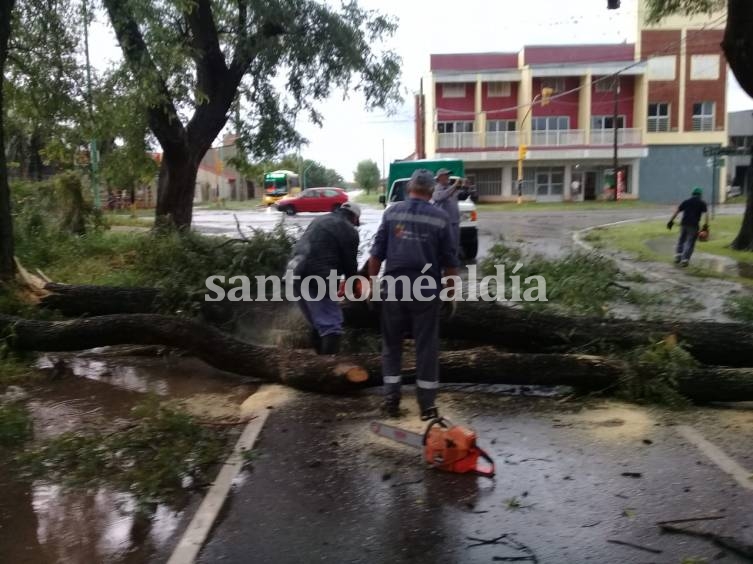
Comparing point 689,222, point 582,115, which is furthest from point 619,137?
point 689,222

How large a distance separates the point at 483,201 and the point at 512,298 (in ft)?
136

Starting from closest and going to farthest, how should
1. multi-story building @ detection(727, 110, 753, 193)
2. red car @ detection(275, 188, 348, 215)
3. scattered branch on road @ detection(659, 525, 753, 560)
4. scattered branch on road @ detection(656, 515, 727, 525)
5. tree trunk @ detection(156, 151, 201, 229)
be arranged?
scattered branch on road @ detection(659, 525, 753, 560)
scattered branch on road @ detection(656, 515, 727, 525)
tree trunk @ detection(156, 151, 201, 229)
red car @ detection(275, 188, 348, 215)
multi-story building @ detection(727, 110, 753, 193)

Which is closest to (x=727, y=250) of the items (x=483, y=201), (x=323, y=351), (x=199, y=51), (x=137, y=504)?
(x=199, y=51)

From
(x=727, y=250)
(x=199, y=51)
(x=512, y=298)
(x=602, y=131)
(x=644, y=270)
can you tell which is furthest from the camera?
(x=602, y=131)

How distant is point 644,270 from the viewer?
48.0 feet

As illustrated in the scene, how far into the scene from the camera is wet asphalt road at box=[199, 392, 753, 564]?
3744 millimetres

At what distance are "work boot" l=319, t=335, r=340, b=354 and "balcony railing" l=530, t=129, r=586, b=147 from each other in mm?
44851

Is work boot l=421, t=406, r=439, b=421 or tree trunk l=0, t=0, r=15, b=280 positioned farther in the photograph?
tree trunk l=0, t=0, r=15, b=280

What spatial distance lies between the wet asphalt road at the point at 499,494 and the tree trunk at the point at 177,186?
9.82 m

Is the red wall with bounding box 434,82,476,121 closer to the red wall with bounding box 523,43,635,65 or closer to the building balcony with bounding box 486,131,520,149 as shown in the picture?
the building balcony with bounding box 486,131,520,149

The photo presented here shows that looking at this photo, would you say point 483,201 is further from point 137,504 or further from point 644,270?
point 137,504

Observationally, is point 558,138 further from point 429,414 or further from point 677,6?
point 429,414

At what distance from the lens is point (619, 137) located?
Answer: 1917 inches

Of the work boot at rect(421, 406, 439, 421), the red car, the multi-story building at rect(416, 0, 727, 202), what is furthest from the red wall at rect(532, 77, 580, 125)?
the work boot at rect(421, 406, 439, 421)
